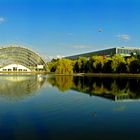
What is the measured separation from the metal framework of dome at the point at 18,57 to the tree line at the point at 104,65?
4067 centimetres

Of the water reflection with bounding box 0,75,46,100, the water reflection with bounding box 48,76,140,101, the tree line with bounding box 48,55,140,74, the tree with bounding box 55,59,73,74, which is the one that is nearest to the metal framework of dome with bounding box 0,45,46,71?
the tree line with bounding box 48,55,140,74

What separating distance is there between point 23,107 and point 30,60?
11657cm

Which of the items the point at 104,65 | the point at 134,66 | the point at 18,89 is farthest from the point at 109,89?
the point at 104,65

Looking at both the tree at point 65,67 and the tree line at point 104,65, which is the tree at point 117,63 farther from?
the tree at point 65,67

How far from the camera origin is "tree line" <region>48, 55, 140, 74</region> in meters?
68.7

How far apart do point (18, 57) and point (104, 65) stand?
61929 mm

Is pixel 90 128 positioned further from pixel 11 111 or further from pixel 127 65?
pixel 127 65

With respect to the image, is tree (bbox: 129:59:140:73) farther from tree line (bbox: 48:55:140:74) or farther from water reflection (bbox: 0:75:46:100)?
water reflection (bbox: 0:75:46:100)

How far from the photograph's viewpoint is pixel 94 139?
9.49 metres

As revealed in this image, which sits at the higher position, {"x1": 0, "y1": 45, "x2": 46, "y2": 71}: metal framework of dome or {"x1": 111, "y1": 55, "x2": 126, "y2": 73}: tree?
{"x1": 0, "y1": 45, "x2": 46, "y2": 71}: metal framework of dome

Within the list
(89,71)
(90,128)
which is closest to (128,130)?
(90,128)

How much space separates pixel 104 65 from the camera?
77062 mm

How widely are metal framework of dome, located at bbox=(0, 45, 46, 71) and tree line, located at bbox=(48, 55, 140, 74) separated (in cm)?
4067

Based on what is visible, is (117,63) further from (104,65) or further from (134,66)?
(104,65)
